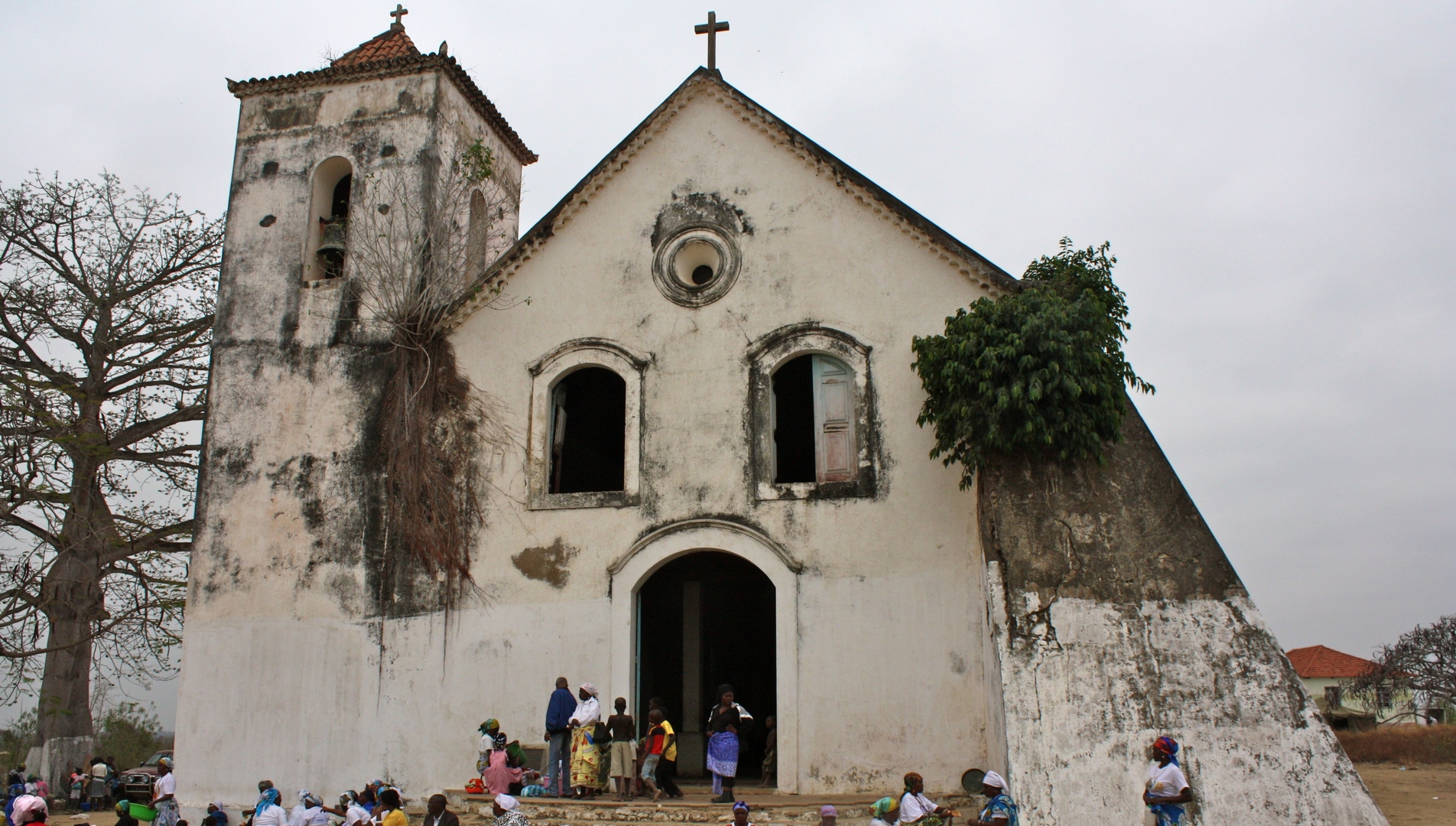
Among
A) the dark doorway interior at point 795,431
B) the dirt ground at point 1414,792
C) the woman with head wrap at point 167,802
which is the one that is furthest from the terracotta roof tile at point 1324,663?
the woman with head wrap at point 167,802

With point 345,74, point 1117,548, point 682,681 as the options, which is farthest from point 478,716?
point 345,74

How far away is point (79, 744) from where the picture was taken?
18844 millimetres

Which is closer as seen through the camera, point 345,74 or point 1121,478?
point 1121,478

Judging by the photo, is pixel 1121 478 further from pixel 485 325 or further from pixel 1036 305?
pixel 485 325

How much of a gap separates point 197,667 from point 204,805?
1550 mm

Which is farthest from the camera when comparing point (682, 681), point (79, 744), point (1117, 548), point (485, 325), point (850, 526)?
point (79, 744)

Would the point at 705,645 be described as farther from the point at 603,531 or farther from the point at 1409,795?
the point at 1409,795

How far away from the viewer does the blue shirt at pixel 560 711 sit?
11008 millimetres

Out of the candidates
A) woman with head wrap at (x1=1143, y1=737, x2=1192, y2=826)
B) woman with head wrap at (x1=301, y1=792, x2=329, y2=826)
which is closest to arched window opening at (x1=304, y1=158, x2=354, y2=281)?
woman with head wrap at (x1=301, y1=792, x2=329, y2=826)

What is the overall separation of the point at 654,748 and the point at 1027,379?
5.10 metres

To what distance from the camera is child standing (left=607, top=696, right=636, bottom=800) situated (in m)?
10.8

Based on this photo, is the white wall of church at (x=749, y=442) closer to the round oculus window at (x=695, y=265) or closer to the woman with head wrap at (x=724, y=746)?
the round oculus window at (x=695, y=265)

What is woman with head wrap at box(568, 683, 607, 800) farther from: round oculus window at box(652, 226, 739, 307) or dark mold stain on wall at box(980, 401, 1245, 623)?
round oculus window at box(652, 226, 739, 307)

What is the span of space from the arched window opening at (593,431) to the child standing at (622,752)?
12.4 feet
